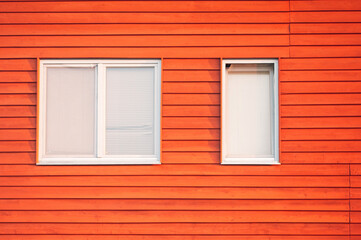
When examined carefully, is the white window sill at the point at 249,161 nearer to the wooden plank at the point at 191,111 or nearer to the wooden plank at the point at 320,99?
the wooden plank at the point at 191,111

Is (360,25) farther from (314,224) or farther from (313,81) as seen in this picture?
(314,224)

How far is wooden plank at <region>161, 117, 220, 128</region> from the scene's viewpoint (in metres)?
6.23

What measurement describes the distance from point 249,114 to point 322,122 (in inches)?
32.4

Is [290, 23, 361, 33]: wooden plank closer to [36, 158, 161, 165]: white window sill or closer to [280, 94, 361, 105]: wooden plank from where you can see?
[280, 94, 361, 105]: wooden plank

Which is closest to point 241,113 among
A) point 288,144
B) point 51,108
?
point 288,144

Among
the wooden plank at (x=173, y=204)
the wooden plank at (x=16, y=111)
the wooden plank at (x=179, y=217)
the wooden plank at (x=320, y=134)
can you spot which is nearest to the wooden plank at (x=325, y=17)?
the wooden plank at (x=320, y=134)

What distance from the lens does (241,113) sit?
6.34 metres

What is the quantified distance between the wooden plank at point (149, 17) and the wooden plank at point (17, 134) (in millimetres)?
1245

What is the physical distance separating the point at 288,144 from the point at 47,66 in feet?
9.50

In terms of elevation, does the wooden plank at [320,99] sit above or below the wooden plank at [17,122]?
above

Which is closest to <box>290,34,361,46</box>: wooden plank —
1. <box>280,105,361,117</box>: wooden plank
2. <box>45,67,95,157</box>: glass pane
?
<box>280,105,361,117</box>: wooden plank

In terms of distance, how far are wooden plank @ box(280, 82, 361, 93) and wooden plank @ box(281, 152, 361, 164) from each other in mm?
709

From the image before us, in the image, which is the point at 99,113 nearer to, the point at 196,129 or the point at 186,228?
the point at 196,129

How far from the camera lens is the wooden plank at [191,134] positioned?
6219 millimetres
